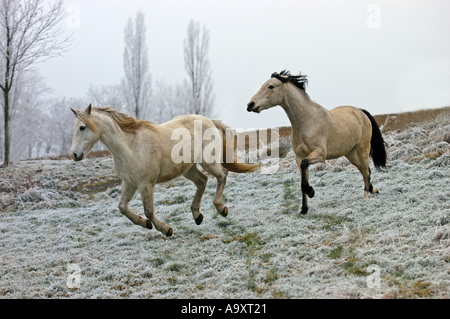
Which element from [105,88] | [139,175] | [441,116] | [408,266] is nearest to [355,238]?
[408,266]

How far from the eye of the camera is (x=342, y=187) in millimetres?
8555

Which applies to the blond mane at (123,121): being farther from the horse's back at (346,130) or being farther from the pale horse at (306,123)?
the horse's back at (346,130)

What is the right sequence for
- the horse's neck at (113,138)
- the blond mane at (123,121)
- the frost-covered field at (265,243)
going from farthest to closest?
the blond mane at (123,121) → the horse's neck at (113,138) → the frost-covered field at (265,243)

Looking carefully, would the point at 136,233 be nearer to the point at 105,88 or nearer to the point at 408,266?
the point at 408,266

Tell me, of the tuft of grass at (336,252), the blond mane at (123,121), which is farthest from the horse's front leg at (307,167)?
the blond mane at (123,121)

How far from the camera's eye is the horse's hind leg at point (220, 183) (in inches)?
266

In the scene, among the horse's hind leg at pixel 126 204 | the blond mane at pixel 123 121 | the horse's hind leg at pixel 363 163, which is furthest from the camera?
the horse's hind leg at pixel 363 163

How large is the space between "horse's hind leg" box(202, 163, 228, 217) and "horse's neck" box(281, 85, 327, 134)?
4.60 ft

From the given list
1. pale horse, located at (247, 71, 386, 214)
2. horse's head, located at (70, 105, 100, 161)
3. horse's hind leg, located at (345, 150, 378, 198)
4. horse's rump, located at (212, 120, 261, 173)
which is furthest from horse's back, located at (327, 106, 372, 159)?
horse's head, located at (70, 105, 100, 161)

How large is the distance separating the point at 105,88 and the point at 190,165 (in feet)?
104

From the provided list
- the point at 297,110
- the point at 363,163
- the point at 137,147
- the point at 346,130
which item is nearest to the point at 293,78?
the point at 297,110

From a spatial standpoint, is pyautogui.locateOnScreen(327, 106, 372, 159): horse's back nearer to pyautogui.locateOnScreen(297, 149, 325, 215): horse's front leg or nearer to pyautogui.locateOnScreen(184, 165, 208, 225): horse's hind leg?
pyautogui.locateOnScreen(297, 149, 325, 215): horse's front leg

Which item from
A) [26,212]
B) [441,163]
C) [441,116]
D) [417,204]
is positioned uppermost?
[441,116]

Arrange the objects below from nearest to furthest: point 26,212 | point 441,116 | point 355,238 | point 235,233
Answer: point 355,238 → point 235,233 → point 26,212 → point 441,116
